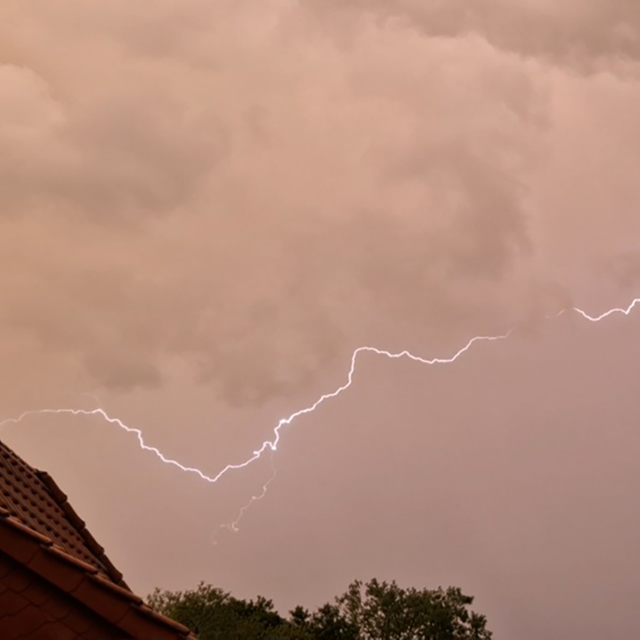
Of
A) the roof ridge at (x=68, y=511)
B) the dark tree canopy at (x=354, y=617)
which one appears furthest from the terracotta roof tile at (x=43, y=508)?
the dark tree canopy at (x=354, y=617)

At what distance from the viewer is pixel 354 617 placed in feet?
132

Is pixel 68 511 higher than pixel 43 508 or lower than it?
higher

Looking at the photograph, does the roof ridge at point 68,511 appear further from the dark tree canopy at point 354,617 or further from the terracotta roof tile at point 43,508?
the dark tree canopy at point 354,617

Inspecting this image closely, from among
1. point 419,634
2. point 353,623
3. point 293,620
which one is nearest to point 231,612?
point 293,620

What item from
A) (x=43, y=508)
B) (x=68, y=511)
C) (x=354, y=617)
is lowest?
(x=43, y=508)

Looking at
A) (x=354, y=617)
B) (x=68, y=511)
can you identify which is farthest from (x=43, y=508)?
(x=354, y=617)

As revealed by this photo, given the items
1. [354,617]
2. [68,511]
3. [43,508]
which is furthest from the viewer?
[354,617]

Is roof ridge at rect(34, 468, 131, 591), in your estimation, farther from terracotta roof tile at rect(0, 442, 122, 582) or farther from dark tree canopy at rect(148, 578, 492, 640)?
dark tree canopy at rect(148, 578, 492, 640)

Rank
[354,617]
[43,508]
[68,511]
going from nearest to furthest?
1. [43,508]
2. [68,511]
3. [354,617]

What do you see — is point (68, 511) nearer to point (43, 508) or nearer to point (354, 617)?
point (43, 508)

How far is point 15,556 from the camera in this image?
2297mm

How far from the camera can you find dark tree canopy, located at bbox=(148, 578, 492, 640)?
38219 millimetres

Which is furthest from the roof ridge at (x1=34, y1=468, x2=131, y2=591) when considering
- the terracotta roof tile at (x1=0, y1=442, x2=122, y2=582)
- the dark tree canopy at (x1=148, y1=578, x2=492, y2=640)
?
the dark tree canopy at (x1=148, y1=578, x2=492, y2=640)

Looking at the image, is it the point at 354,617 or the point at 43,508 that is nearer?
the point at 43,508
